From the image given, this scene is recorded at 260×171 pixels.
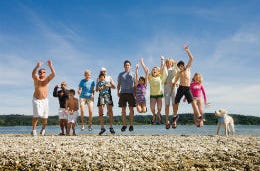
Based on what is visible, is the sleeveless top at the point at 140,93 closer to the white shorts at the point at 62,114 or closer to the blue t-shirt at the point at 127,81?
the blue t-shirt at the point at 127,81

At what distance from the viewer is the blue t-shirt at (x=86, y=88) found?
18.0 metres

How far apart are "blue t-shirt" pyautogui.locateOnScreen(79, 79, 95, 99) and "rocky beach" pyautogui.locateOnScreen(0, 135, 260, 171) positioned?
15.9ft

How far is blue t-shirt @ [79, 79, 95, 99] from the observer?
1797 centimetres

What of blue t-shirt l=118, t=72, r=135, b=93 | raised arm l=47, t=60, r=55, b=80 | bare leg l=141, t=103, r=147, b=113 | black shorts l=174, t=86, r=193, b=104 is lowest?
bare leg l=141, t=103, r=147, b=113

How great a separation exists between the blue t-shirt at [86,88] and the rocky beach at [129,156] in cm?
485

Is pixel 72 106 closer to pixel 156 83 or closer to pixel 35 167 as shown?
pixel 156 83

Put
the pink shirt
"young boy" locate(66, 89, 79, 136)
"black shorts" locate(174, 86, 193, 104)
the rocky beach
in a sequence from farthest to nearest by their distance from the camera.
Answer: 1. "young boy" locate(66, 89, 79, 136)
2. the pink shirt
3. "black shorts" locate(174, 86, 193, 104)
4. the rocky beach

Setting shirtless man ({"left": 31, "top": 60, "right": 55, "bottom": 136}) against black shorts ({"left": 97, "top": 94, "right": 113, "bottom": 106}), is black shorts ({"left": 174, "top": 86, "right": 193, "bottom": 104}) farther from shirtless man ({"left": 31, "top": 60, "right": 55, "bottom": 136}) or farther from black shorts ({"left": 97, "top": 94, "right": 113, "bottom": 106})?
shirtless man ({"left": 31, "top": 60, "right": 55, "bottom": 136})

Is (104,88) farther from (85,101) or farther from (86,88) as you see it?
(85,101)

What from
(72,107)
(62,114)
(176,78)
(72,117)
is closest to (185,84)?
(176,78)

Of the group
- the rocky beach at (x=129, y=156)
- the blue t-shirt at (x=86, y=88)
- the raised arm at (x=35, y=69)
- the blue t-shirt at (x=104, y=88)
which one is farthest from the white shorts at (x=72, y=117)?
the rocky beach at (x=129, y=156)

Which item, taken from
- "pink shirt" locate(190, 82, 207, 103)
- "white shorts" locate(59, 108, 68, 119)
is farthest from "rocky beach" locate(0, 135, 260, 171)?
"white shorts" locate(59, 108, 68, 119)

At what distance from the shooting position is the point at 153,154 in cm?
1174

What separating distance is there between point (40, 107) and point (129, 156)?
734 centimetres
